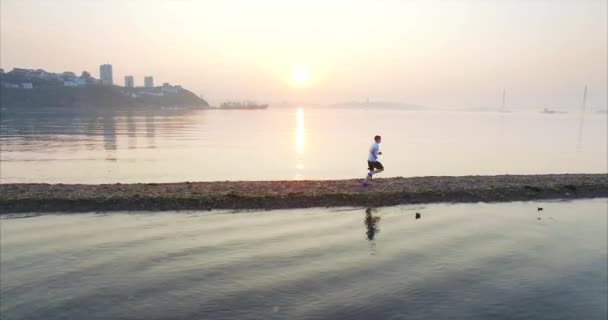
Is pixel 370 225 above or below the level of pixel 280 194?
below

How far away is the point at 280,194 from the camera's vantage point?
717 inches

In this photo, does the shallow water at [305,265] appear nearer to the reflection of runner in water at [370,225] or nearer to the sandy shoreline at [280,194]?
the reflection of runner in water at [370,225]

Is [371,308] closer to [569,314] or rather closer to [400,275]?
[400,275]

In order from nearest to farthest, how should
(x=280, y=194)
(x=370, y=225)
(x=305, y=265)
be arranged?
1. (x=305, y=265)
2. (x=370, y=225)
3. (x=280, y=194)

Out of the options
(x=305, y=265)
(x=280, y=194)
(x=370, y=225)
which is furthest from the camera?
(x=280, y=194)

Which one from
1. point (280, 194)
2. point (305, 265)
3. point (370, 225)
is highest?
point (280, 194)

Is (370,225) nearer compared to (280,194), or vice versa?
(370,225)

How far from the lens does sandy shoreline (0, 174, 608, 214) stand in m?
16.8

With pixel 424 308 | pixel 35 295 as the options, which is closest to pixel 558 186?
pixel 424 308

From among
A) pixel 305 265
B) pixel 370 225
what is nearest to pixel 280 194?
pixel 370 225

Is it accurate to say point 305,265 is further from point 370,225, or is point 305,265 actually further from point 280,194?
point 280,194

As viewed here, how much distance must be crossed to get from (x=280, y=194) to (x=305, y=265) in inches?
300

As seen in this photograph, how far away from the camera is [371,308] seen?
27.9 feet

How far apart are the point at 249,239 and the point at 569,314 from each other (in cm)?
826
